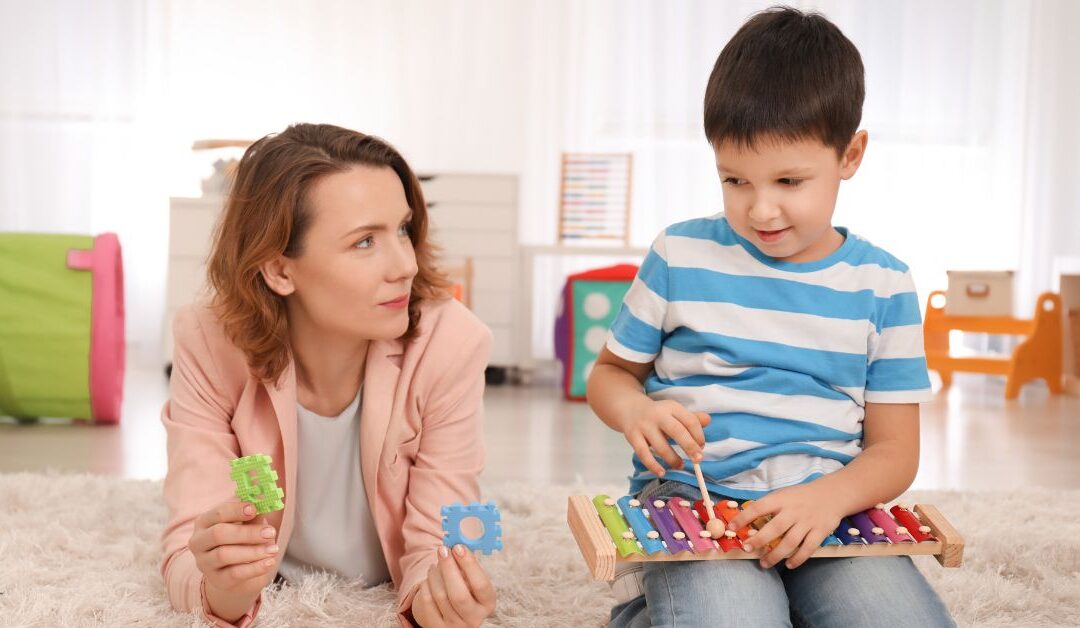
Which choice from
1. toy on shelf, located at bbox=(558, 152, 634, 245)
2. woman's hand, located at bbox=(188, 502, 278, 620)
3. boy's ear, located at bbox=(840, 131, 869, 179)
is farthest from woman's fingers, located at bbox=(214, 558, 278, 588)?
toy on shelf, located at bbox=(558, 152, 634, 245)

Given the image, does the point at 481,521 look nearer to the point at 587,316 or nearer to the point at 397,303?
the point at 397,303

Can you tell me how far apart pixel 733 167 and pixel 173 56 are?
3340 millimetres

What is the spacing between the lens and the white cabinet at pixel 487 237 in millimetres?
3516

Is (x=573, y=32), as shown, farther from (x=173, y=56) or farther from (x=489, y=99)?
(x=173, y=56)

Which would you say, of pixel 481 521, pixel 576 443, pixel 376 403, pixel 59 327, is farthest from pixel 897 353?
pixel 59 327

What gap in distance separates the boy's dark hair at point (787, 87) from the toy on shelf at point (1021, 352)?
2.52 metres

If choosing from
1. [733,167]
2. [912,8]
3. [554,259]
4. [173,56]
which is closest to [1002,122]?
[912,8]

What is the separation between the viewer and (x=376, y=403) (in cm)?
129

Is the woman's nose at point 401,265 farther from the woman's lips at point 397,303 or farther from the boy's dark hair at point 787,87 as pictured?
the boy's dark hair at point 787,87

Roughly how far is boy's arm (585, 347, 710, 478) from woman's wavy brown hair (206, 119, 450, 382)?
10.1 inches

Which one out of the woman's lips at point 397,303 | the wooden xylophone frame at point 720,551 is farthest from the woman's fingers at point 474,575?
the woman's lips at point 397,303

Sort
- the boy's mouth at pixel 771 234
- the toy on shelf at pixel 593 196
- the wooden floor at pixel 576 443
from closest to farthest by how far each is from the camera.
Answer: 1. the boy's mouth at pixel 771 234
2. the wooden floor at pixel 576 443
3. the toy on shelf at pixel 593 196

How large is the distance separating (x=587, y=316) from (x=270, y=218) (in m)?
2.09

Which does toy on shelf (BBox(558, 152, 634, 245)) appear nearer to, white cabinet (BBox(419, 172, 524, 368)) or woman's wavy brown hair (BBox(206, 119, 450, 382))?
white cabinet (BBox(419, 172, 524, 368))
